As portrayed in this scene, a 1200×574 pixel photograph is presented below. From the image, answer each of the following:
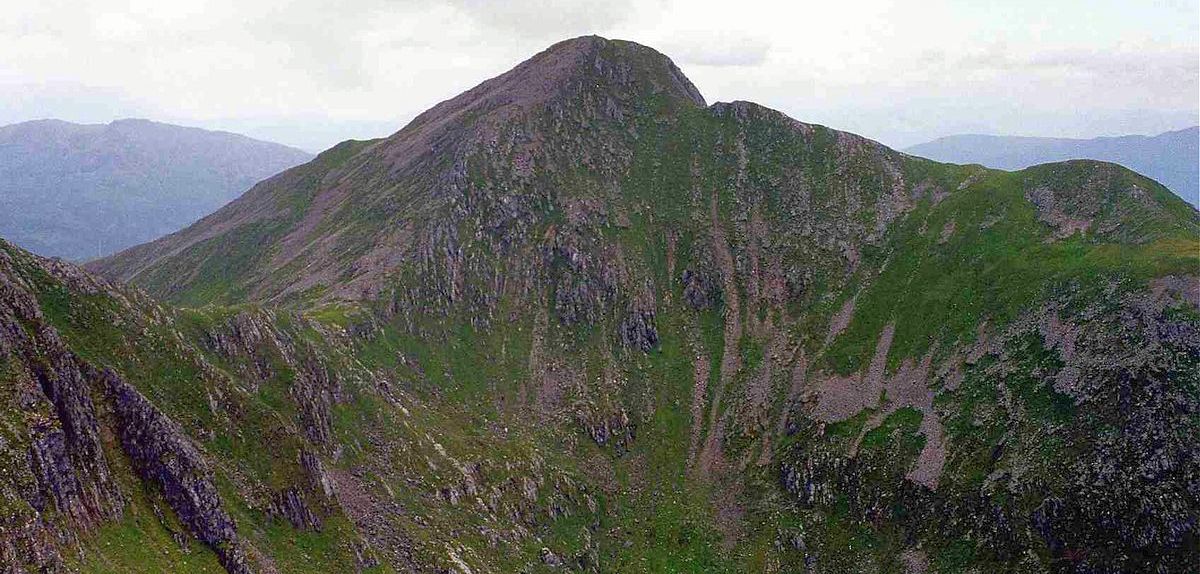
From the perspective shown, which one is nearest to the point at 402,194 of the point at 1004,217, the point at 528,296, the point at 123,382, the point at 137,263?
the point at 528,296

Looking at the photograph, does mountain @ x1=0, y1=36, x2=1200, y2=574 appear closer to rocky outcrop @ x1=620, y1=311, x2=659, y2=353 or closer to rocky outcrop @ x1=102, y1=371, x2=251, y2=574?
rocky outcrop @ x1=102, y1=371, x2=251, y2=574

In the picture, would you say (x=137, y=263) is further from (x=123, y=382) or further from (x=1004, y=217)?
(x=1004, y=217)

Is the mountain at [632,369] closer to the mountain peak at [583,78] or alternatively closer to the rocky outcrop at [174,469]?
the rocky outcrop at [174,469]

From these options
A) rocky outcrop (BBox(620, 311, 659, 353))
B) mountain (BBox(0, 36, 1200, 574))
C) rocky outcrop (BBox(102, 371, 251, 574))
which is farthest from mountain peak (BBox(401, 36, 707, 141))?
rocky outcrop (BBox(102, 371, 251, 574))

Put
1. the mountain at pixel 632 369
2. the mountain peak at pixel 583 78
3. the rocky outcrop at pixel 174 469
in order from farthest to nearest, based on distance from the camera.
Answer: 1. the mountain peak at pixel 583 78
2. the mountain at pixel 632 369
3. the rocky outcrop at pixel 174 469

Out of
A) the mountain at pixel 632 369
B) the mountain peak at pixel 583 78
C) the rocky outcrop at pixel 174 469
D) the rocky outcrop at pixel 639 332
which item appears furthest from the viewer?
the mountain peak at pixel 583 78

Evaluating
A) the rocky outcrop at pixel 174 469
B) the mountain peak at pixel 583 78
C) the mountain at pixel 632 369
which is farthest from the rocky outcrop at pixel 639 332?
the rocky outcrop at pixel 174 469

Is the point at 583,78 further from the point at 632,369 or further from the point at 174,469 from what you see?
the point at 174,469

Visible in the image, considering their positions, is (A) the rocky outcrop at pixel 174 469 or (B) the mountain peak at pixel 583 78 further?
(B) the mountain peak at pixel 583 78

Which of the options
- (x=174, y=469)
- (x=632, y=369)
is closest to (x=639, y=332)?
(x=632, y=369)
